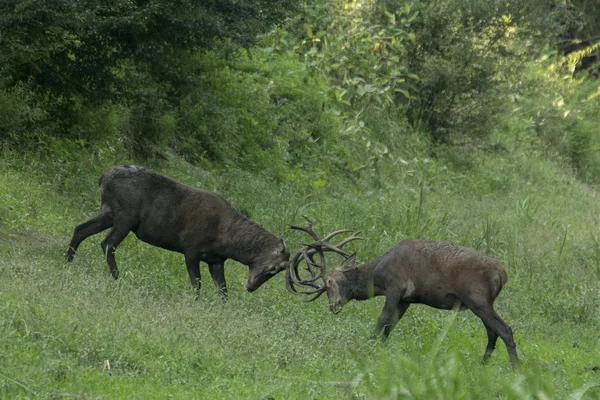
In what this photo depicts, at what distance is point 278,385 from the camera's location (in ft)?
26.3

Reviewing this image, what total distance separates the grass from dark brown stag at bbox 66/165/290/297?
394 millimetres

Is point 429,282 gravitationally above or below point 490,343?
above

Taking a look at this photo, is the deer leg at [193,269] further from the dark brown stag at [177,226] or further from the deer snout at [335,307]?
the deer snout at [335,307]

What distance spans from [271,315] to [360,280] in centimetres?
106

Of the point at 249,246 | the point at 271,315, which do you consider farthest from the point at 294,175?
the point at 271,315

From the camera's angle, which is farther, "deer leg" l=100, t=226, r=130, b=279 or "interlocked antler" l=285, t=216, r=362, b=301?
"deer leg" l=100, t=226, r=130, b=279

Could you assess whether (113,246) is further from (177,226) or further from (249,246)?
(249,246)

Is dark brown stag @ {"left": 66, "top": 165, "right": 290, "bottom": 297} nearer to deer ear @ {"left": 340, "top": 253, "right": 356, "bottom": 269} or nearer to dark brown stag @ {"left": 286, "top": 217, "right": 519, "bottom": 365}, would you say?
dark brown stag @ {"left": 286, "top": 217, "right": 519, "bottom": 365}

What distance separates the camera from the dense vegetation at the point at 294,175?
827 cm

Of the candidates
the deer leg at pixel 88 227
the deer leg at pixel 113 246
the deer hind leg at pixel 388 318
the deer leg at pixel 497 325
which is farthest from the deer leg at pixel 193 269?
the deer leg at pixel 497 325

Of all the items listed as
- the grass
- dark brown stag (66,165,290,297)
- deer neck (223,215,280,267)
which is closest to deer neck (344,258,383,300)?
the grass

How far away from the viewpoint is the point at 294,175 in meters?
20.1

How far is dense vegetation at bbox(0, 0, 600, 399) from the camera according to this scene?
8.27m

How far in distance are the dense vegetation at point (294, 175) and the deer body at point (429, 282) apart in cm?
27
